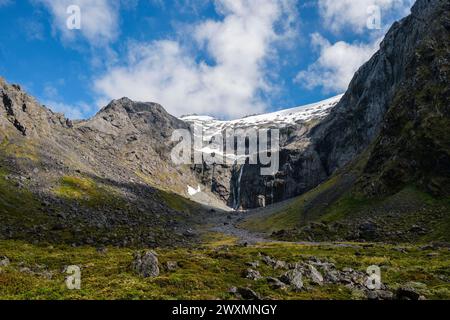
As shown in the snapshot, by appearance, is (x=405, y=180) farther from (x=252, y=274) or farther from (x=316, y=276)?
(x=252, y=274)

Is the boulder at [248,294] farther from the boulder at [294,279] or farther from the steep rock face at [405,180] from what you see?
the steep rock face at [405,180]

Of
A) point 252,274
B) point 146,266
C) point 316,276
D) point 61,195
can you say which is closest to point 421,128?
point 316,276

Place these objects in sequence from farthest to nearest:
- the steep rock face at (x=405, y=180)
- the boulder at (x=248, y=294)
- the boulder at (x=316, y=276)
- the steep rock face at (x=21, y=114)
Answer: the steep rock face at (x=21, y=114)
the steep rock face at (x=405, y=180)
the boulder at (x=316, y=276)
the boulder at (x=248, y=294)

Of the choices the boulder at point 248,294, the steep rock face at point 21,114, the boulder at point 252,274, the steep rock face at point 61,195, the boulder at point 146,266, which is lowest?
the boulder at point 248,294

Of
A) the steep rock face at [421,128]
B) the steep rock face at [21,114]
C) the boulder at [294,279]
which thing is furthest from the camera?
the steep rock face at [21,114]

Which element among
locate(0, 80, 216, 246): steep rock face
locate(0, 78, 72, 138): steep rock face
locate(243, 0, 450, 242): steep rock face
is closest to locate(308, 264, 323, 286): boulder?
locate(243, 0, 450, 242): steep rock face

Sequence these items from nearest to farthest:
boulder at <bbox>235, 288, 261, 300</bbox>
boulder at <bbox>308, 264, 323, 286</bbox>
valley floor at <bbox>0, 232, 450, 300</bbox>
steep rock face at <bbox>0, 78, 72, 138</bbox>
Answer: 1. boulder at <bbox>235, 288, 261, 300</bbox>
2. valley floor at <bbox>0, 232, 450, 300</bbox>
3. boulder at <bbox>308, 264, 323, 286</bbox>
4. steep rock face at <bbox>0, 78, 72, 138</bbox>

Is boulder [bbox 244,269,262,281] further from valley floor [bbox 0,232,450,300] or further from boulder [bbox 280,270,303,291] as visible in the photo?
boulder [bbox 280,270,303,291]

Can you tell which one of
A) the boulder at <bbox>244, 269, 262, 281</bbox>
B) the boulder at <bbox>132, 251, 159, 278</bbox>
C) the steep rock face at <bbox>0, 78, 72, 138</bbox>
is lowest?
the boulder at <bbox>244, 269, 262, 281</bbox>

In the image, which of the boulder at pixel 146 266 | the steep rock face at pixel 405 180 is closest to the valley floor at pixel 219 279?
the boulder at pixel 146 266

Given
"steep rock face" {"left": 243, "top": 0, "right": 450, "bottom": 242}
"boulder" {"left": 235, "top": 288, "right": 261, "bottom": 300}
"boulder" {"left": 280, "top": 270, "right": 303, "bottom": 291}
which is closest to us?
"boulder" {"left": 235, "top": 288, "right": 261, "bottom": 300}

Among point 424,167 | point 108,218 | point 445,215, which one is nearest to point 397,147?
point 424,167

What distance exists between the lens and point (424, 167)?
373ft

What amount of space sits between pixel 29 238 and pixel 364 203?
294 ft
